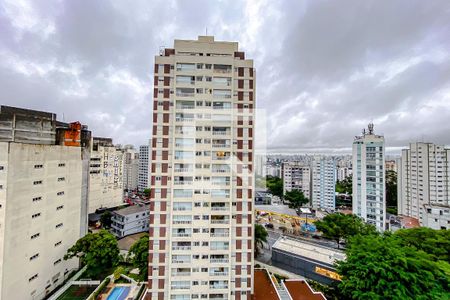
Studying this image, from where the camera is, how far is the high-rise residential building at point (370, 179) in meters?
24.9

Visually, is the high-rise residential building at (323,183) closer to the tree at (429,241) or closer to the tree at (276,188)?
the tree at (276,188)

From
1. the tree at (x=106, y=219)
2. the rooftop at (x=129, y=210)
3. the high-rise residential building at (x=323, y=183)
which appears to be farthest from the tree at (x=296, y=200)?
the tree at (x=106, y=219)

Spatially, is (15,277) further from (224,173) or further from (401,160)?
(401,160)

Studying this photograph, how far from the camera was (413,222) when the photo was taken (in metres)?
31.0

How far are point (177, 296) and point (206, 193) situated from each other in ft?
20.6

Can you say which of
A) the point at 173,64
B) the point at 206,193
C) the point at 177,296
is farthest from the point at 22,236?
the point at 173,64

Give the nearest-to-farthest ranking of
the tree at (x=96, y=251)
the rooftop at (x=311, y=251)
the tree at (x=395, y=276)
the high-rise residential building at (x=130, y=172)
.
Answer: the tree at (x=395, y=276), the tree at (x=96, y=251), the rooftop at (x=311, y=251), the high-rise residential building at (x=130, y=172)

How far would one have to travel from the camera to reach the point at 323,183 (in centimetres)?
4006

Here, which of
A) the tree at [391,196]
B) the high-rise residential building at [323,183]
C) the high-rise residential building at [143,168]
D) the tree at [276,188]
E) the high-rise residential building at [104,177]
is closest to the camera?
the high-rise residential building at [104,177]

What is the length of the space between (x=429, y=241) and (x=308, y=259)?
28.2 ft

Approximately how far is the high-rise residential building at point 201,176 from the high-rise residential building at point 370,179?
21.0 m

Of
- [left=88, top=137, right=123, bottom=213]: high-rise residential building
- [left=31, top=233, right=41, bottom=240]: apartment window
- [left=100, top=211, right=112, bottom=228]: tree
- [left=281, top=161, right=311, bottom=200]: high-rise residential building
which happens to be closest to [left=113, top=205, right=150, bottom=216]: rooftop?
[left=100, top=211, right=112, bottom=228]: tree

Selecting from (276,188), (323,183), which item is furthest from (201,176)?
(276,188)

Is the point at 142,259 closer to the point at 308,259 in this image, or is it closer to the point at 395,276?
the point at 308,259
